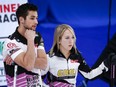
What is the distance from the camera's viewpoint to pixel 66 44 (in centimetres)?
266

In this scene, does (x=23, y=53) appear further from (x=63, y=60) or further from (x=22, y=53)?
(x=63, y=60)

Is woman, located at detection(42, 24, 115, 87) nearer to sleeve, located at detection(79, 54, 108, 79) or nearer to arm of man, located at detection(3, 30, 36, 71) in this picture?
sleeve, located at detection(79, 54, 108, 79)

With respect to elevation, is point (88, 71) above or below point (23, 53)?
below

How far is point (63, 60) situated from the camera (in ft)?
8.91

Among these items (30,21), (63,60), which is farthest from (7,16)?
(30,21)

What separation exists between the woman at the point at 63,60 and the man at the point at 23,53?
26 centimetres

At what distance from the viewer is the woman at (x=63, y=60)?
2666 mm

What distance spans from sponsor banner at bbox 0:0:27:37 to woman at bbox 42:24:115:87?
1225 millimetres

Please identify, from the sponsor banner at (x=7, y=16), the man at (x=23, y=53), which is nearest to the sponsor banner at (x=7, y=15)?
the sponsor banner at (x=7, y=16)

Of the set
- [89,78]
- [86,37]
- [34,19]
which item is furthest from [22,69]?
[86,37]

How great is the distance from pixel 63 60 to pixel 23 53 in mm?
474

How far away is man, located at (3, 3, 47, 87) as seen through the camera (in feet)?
7.72

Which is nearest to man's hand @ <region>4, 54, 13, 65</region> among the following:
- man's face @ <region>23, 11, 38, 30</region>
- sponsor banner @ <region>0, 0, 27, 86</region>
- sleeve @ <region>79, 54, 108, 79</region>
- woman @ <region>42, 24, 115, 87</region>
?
man's face @ <region>23, 11, 38, 30</region>

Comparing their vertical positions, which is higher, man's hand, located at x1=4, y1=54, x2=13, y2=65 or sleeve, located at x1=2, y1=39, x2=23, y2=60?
sleeve, located at x1=2, y1=39, x2=23, y2=60
